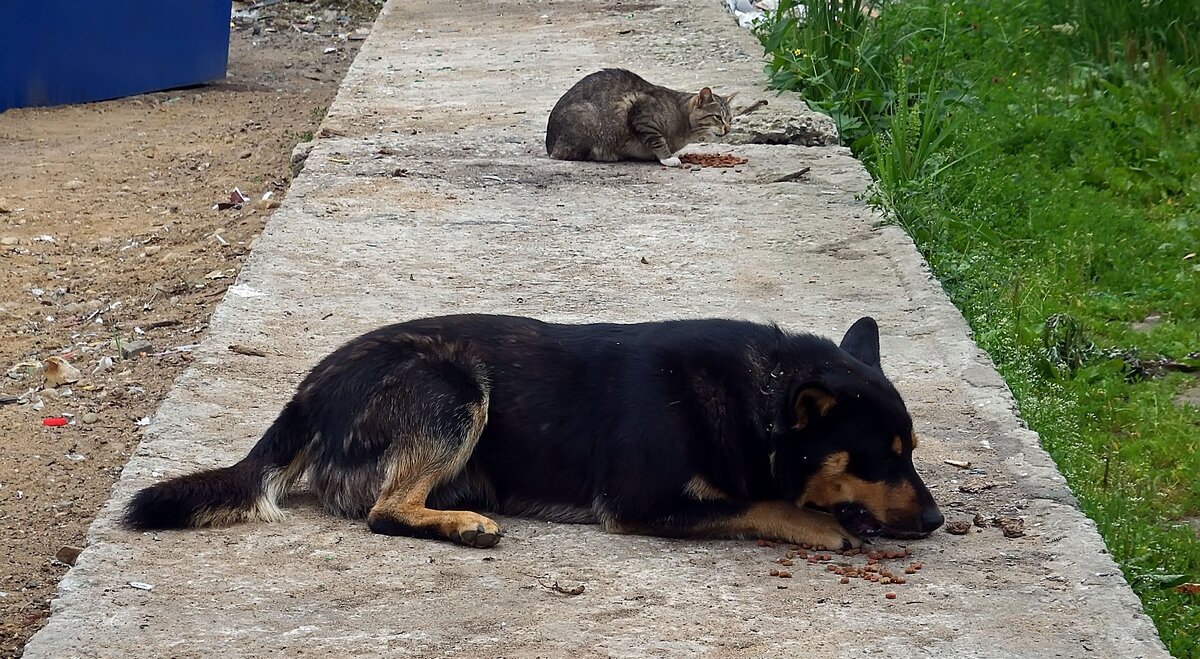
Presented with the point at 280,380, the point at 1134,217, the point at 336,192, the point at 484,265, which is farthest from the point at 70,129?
the point at 1134,217

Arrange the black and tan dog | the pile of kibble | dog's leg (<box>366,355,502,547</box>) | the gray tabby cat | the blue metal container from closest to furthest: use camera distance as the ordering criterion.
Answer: the pile of kibble
the black and tan dog
dog's leg (<box>366,355,502,547</box>)
the gray tabby cat
the blue metal container

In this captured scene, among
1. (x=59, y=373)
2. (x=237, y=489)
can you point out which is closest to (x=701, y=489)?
(x=237, y=489)

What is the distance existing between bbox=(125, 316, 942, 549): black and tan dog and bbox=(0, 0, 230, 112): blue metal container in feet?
30.3

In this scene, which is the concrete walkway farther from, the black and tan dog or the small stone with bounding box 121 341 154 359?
the small stone with bounding box 121 341 154 359

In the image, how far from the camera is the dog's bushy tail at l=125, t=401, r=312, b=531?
3979 millimetres

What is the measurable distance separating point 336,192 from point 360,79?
323 centimetres

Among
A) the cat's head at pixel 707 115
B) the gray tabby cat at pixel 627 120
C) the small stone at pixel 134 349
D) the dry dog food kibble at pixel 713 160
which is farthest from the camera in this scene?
the cat's head at pixel 707 115

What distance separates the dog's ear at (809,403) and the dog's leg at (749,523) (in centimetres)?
29

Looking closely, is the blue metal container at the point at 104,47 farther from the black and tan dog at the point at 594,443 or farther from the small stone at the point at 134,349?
the black and tan dog at the point at 594,443

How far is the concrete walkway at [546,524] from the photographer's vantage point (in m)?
3.46

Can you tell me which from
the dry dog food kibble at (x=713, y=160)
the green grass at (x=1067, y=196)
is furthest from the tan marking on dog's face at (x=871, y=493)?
the dry dog food kibble at (x=713, y=160)

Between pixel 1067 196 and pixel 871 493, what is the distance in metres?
4.73

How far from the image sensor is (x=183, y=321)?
6.78m

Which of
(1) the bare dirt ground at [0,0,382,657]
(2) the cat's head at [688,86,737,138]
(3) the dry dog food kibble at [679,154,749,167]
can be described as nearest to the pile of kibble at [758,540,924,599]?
(1) the bare dirt ground at [0,0,382,657]
